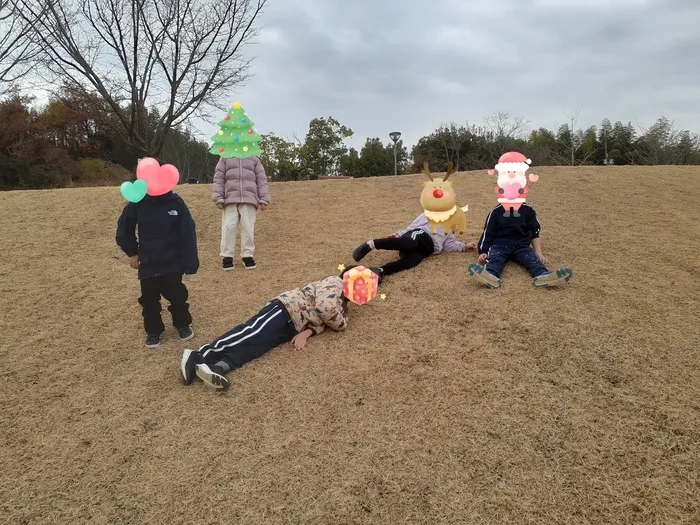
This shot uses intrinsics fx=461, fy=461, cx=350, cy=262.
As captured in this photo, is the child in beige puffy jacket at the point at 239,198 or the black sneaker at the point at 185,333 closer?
the black sneaker at the point at 185,333

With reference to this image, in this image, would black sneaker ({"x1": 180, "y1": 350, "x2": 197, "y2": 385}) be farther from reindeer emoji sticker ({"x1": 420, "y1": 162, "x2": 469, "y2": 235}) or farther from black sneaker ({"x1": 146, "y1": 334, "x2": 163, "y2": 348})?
reindeer emoji sticker ({"x1": 420, "y1": 162, "x2": 469, "y2": 235})

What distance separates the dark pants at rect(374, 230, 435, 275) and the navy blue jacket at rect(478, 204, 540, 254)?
29.8 inches

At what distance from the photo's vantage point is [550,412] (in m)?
2.69

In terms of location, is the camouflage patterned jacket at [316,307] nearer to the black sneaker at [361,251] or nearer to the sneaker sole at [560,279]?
the black sneaker at [361,251]

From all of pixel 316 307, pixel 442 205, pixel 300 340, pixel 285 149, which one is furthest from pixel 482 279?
pixel 285 149

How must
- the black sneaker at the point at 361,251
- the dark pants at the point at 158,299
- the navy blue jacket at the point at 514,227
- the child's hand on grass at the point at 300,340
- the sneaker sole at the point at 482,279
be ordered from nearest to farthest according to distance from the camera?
the child's hand on grass at the point at 300,340
the dark pants at the point at 158,299
the sneaker sole at the point at 482,279
the navy blue jacket at the point at 514,227
the black sneaker at the point at 361,251

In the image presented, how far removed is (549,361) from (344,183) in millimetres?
7121

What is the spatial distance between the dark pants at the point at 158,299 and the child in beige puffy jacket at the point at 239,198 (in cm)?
173

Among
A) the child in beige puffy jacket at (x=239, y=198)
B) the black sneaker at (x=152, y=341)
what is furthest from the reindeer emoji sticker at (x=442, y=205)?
the black sneaker at (x=152, y=341)

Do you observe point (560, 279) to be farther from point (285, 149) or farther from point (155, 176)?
point (285, 149)

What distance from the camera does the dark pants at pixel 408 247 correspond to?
5.00 metres

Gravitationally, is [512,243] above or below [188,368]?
above

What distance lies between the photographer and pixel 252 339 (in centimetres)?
342

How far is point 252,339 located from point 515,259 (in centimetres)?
282
